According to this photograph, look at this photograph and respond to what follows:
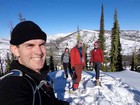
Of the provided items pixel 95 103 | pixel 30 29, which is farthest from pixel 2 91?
pixel 95 103

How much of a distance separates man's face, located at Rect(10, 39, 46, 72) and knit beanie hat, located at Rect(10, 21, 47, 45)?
0.10ft

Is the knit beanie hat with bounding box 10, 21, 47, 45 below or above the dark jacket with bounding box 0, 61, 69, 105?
above

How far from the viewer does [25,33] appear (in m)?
1.67

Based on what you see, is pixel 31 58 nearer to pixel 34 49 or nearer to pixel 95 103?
pixel 34 49

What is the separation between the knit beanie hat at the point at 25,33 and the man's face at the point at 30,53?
30 millimetres

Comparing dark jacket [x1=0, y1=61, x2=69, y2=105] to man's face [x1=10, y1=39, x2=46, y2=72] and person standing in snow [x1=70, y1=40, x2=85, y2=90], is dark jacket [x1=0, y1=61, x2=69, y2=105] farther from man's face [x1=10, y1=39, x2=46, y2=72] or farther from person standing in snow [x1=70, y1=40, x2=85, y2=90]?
person standing in snow [x1=70, y1=40, x2=85, y2=90]

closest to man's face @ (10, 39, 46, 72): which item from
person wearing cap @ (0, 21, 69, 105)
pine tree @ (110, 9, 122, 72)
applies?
person wearing cap @ (0, 21, 69, 105)

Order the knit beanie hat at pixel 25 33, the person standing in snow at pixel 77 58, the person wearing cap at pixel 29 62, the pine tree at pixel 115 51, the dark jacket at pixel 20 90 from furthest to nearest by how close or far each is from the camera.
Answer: the pine tree at pixel 115 51 < the person standing in snow at pixel 77 58 < the knit beanie hat at pixel 25 33 < the person wearing cap at pixel 29 62 < the dark jacket at pixel 20 90

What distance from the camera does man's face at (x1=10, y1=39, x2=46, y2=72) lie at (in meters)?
1.70

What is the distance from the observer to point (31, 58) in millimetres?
1725

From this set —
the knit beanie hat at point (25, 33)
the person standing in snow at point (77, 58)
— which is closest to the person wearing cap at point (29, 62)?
the knit beanie hat at point (25, 33)

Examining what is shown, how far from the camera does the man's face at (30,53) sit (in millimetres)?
1695

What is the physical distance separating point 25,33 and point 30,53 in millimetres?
152

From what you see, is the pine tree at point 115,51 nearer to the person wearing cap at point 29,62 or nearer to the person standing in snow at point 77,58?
the person standing in snow at point 77,58
